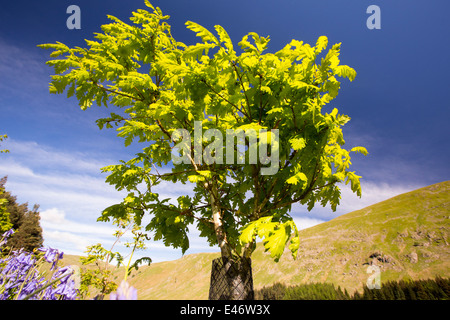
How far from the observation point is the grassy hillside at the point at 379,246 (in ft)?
258

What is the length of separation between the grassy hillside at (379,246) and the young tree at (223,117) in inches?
3602

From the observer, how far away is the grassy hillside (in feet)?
258

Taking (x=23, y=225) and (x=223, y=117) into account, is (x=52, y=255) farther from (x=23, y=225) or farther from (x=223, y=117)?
(x=23, y=225)

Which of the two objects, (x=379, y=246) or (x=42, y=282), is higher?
(x=42, y=282)

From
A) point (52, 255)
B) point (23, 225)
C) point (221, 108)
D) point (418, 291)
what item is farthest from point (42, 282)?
point (23, 225)

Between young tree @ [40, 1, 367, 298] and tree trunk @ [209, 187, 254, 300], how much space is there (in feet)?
0.33

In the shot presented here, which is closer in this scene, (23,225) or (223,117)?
(223,117)

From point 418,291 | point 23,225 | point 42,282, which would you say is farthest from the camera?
point 23,225

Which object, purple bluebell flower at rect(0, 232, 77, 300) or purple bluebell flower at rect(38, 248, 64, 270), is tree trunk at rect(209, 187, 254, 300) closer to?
purple bluebell flower at rect(0, 232, 77, 300)

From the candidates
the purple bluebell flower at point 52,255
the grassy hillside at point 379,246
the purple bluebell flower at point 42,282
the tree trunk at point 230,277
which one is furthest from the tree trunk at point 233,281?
the grassy hillside at point 379,246

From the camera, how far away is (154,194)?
243 inches

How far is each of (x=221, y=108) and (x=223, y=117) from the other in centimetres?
106

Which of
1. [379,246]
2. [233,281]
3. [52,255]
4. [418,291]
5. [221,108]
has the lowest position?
[379,246]

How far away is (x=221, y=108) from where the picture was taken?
14.3 ft
